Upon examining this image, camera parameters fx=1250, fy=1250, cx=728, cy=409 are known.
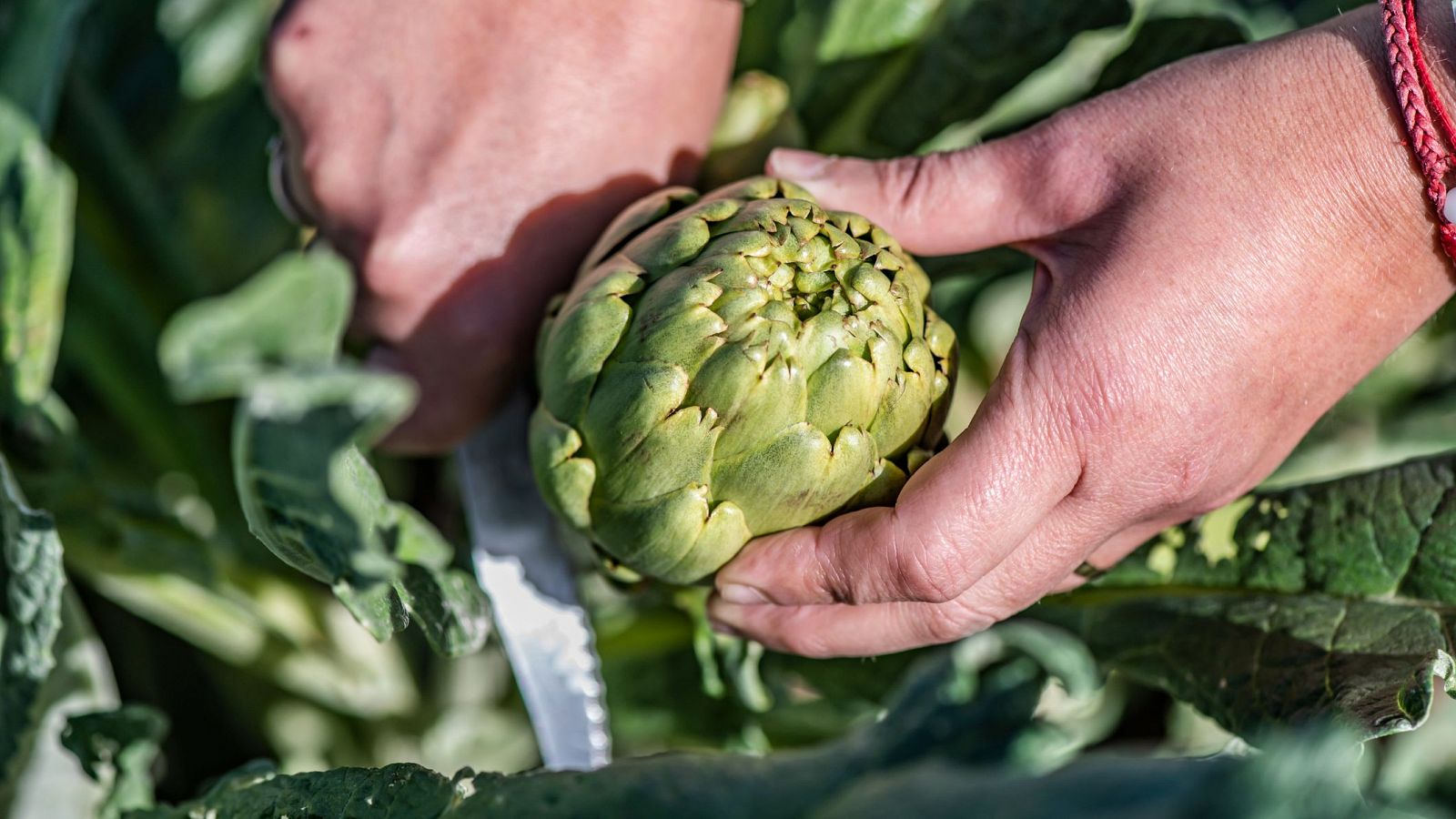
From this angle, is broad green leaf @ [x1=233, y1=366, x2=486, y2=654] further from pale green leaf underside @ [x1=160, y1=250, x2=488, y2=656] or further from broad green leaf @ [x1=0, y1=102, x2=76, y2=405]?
broad green leaf @ [x1=0, y1=102, x2=76, y2=405]

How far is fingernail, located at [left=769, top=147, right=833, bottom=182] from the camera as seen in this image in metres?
0.98

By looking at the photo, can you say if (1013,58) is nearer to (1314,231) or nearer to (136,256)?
(1314,231)

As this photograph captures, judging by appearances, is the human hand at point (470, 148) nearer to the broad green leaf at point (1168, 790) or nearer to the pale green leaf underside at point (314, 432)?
the pale green leaf underside at point (314, 432)

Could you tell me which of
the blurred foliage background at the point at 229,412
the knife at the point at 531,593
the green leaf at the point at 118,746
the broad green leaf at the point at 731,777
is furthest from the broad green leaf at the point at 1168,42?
the green leaf at the point at 118,746

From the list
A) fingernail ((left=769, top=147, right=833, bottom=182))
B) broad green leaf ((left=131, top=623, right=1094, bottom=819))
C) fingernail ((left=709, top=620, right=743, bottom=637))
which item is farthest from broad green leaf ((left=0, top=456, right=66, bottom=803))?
fingernail ((left=769, top=147, right=833, bottom=182))

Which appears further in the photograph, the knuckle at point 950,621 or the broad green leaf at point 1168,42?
the broad green leaf at point 1168,42

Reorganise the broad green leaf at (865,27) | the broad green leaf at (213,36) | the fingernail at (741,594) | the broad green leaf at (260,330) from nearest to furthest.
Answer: the broad green leaf at (260,330) < the fingernail at (741,594) < the broad green leaf at (865,27) < the broad green leaf at (213,36)

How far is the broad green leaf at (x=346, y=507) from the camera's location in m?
0.67

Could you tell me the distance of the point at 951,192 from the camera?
967 mm

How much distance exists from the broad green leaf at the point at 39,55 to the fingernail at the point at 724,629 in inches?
30.3

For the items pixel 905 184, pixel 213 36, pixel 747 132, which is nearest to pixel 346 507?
pixel 905 184

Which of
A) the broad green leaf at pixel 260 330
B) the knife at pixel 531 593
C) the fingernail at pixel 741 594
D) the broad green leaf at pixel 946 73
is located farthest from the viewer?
the broad green leaf at pixel 946 73

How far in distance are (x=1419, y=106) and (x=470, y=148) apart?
0.73 meters

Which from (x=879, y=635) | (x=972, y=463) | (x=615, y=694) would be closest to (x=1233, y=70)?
(x=972, y=463)
